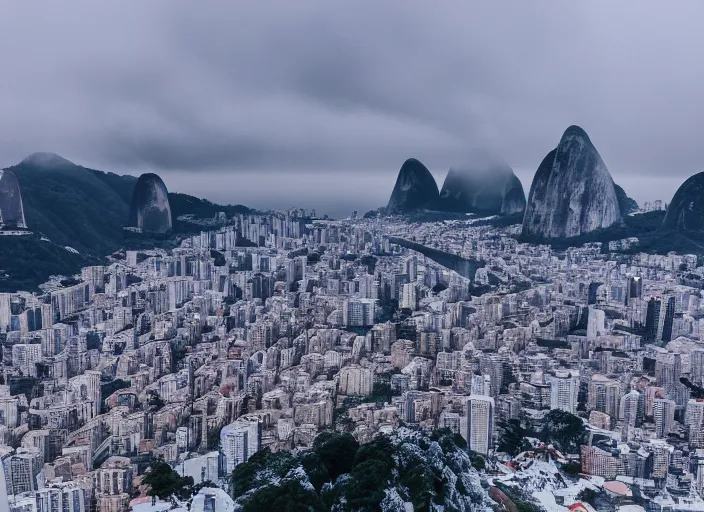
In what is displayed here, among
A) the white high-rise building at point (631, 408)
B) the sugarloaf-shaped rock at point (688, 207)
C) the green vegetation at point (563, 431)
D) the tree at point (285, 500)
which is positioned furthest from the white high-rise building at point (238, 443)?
the sugarloaf-shaped rock at point (688, 207)

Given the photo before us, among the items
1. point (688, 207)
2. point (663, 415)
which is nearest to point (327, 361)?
point (663, 415)

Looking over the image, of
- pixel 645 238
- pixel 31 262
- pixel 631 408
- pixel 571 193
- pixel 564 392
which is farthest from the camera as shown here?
pixel 571 193

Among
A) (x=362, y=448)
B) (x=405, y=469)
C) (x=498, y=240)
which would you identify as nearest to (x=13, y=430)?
(x=362, y=448)

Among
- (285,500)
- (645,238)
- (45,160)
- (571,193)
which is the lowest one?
(285,500)

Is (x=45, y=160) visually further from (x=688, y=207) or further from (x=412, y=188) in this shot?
(x=688, y=207)

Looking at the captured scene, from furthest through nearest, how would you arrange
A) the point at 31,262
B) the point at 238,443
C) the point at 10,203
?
the point at 10,203 → the point at 31,262 → the point at 238,443

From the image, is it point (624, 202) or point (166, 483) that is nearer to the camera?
point (166, 483)

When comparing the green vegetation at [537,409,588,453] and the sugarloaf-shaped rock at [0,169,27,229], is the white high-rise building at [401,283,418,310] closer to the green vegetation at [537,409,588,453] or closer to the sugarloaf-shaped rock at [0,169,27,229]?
the green vegetation at [537,409,588,453]
